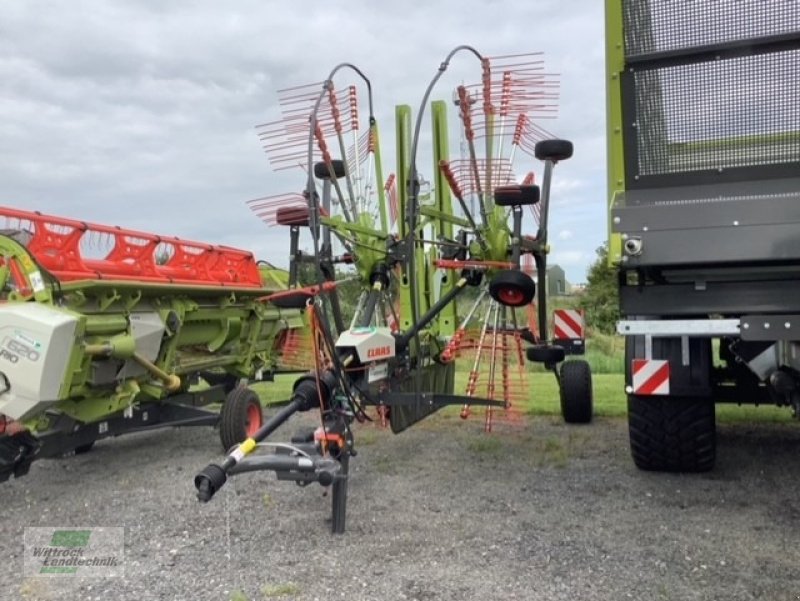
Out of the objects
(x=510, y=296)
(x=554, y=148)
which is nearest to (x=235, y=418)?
(x=510, y=296)

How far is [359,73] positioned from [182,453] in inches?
133

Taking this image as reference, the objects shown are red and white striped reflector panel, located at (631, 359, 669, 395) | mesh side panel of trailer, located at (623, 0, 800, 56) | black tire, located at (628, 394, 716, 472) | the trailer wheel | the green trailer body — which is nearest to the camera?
the green trailer body

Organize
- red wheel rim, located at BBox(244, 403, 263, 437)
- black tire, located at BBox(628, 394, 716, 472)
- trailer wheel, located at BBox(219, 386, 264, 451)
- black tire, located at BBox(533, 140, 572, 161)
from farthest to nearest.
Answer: red wheel rim, located at BBox(244, 403, 263, 437) → trailer wheel, located at BBox(219, 386, 264, 451) → black tire, located at BBox(533, 140, 572, 161) → black tire, located at BBox(628, 394, 716, 472)

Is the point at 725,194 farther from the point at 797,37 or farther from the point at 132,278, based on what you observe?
the point at 132,278

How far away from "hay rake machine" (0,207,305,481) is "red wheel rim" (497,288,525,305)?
8.21 feet

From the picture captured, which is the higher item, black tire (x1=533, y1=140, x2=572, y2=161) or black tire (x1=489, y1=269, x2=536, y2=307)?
black tire (x1=533, y1=140, x2=572, y2=161)

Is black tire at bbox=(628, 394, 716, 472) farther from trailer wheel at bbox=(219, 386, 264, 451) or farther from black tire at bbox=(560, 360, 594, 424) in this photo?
trailer wheel at bbox=(219, 386, 264, 451)

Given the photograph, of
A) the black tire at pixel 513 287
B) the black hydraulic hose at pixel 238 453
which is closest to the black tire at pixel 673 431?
the black tire at pixel 513 287

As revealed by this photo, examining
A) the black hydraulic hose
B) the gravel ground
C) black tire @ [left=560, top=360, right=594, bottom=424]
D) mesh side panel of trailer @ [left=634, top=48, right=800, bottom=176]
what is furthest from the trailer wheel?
mesh side panel of trailer @ [left=634, top=48, right=800, bottom=176]

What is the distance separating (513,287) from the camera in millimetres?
4301

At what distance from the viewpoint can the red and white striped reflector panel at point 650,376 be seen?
4.11 meters

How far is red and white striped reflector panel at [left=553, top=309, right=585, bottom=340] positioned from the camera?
694cm

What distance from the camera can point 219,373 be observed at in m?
7.18

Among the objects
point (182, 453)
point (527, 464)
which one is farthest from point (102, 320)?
point (527, 464)
